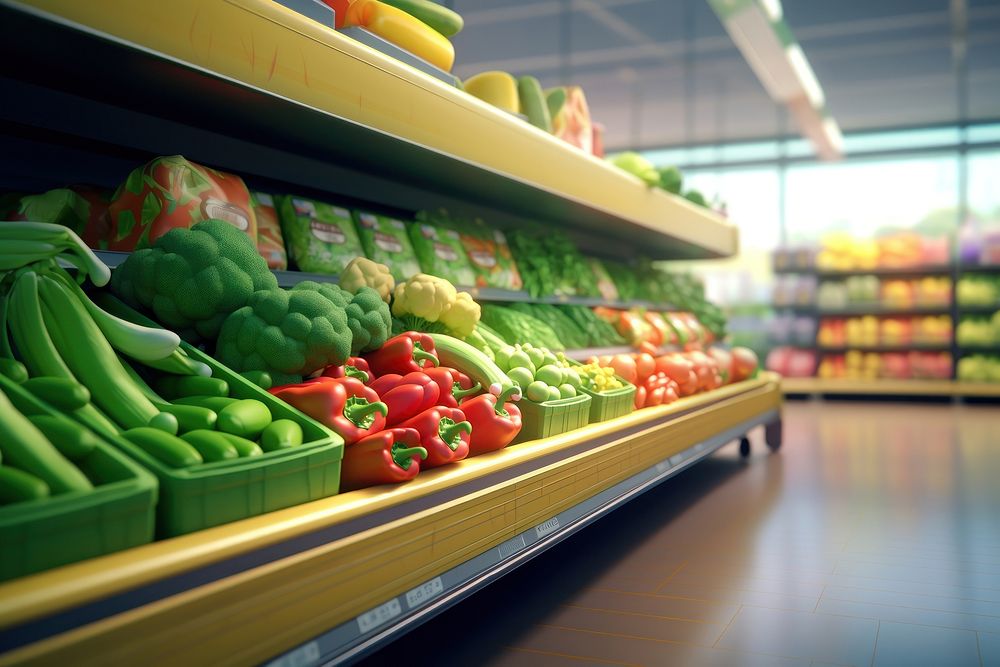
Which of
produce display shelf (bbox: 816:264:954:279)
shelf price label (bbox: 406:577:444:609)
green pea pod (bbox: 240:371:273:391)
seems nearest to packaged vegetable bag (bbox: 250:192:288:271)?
green pea pod (bbox: 240:371:273:391)

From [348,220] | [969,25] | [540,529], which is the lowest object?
[540,529]

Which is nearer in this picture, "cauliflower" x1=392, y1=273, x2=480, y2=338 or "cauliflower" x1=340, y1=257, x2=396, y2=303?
"cauliflower" x1=340, y1=257, x2=396, y2=303

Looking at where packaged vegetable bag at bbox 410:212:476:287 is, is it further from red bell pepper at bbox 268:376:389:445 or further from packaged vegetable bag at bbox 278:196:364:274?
red bell pepper at bbox 268:376:389:445

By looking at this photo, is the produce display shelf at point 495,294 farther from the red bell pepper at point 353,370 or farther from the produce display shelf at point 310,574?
the produce display shelf at point 310,574

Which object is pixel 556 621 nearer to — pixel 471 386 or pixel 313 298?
pixel 471 386

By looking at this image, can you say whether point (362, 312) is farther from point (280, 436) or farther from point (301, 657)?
point (301, 657)

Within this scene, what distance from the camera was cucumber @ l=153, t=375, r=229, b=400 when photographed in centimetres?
174

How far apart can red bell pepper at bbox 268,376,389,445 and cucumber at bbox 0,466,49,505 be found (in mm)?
706

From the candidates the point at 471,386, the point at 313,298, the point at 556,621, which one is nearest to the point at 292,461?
the point at 313,298

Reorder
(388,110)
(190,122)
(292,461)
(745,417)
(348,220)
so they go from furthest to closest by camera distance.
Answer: (745,417), (348,220), (190,122), (388,110), (292,461)

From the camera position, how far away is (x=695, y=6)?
27.6ft

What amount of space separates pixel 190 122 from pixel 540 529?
1566 mm

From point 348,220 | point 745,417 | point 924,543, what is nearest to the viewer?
point 348,220

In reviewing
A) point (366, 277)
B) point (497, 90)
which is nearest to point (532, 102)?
point (497, 90)
